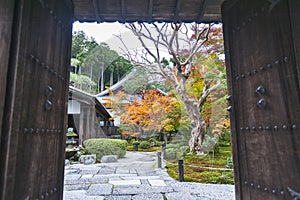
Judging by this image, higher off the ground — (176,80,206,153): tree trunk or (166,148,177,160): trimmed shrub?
(176,80,206,153): tree trunk

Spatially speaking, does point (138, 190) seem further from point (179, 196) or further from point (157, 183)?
point (179, 196)

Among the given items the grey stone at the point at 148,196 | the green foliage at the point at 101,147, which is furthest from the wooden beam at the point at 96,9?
the green foliage at the point at 101,147

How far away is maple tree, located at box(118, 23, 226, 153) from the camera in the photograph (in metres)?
7.16

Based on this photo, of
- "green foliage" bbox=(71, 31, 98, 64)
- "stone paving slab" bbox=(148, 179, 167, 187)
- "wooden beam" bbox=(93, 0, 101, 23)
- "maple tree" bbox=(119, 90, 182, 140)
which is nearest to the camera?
"wooden beam" bbox=(93, 0, 101, 23)

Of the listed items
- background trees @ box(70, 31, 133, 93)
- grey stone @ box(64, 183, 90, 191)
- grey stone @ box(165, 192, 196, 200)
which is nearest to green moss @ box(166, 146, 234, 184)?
grey stone @ box(165, 192, 196, 200)

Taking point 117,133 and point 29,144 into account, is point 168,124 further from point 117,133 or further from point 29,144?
point 29,144

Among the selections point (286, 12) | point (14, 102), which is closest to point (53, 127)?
point (14, 102)

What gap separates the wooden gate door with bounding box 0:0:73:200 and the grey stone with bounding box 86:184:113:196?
2.23 metres

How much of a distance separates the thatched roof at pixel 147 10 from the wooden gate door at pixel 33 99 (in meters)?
0.34

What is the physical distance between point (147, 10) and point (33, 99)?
1.29m

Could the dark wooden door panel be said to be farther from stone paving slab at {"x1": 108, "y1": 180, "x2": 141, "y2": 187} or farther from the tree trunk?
the tree trunk

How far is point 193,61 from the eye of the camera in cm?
764

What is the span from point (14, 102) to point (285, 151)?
53.3 inches

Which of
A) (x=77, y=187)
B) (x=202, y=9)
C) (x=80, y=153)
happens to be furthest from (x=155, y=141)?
(x=202, y=9)
